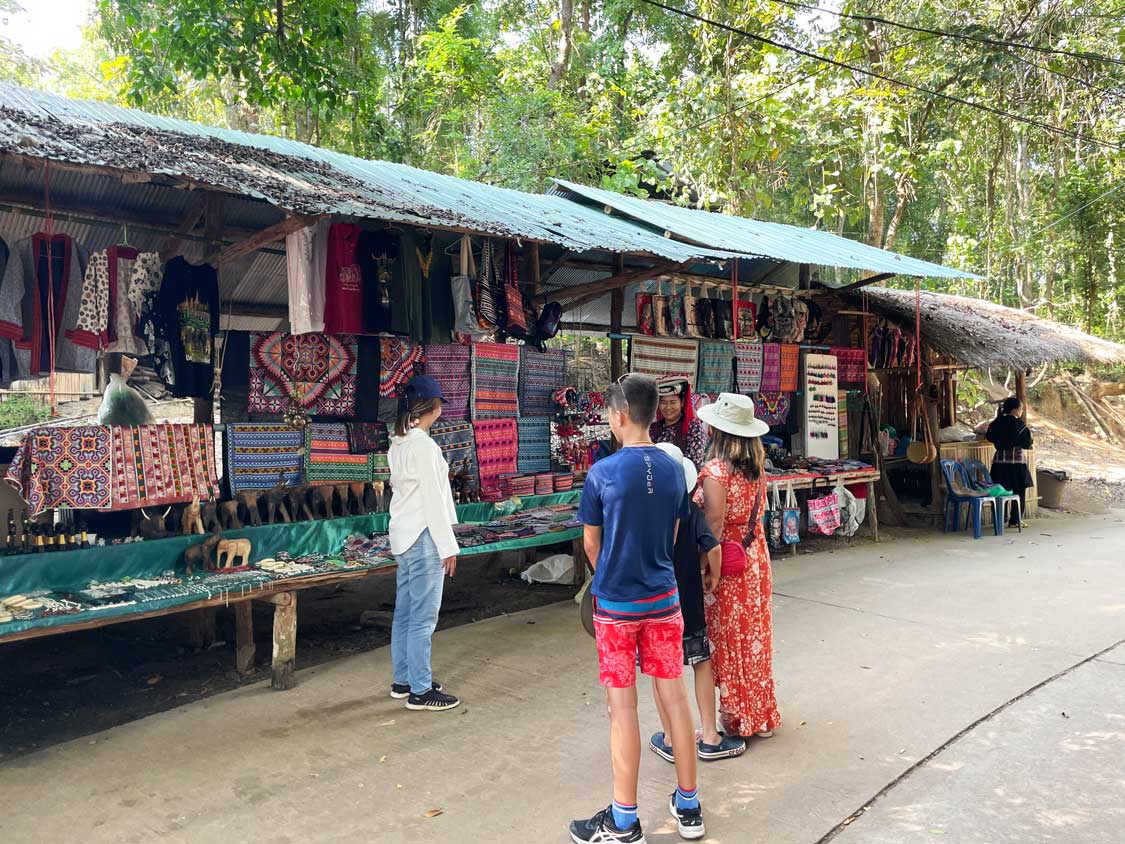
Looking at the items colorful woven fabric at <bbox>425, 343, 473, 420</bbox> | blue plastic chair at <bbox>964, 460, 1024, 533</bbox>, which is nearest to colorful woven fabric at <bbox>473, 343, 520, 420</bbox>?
colorful woven fabric at <bbox>425, 343, 473, 420</bbox>

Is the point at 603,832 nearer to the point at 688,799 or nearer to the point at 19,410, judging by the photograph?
the point at 688,799

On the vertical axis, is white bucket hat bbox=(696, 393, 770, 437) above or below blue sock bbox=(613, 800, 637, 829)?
above

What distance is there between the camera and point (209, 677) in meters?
5.20

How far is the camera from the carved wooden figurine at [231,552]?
17.5ft

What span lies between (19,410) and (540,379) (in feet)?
44.6

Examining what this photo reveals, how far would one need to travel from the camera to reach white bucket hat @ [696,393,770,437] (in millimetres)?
3734

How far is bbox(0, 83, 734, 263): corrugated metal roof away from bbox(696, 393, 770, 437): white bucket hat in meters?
2.25

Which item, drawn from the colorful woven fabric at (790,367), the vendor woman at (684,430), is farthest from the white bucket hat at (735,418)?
the colorful woven fabric at (790,367)

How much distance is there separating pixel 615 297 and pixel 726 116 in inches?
266

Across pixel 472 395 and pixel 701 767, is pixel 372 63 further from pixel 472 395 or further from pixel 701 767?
pixel 701 767

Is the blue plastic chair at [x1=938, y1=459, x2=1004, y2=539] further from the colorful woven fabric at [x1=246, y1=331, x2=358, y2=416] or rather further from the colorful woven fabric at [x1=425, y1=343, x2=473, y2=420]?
the colorful woven fabric at [x1=246, y1=331, x2=358, y2=416]

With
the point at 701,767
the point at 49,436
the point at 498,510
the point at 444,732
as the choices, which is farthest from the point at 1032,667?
the point at 49,436

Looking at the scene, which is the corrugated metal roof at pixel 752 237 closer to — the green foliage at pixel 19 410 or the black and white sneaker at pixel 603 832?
the black and white sneaker at pixel 603 832

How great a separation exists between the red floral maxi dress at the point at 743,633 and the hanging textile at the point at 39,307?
13.3ft
